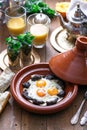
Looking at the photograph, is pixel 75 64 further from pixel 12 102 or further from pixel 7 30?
pixel 7 30

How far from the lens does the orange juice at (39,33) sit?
1410mm

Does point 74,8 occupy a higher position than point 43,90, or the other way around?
point 74,8

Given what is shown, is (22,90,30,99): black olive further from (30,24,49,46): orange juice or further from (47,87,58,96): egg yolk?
(30,24,49,46): orange juice

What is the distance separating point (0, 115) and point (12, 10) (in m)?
0.61

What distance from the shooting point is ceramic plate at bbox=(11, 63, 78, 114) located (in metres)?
1.08

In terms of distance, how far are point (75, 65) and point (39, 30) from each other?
327 millimetres

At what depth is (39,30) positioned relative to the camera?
1.44 m

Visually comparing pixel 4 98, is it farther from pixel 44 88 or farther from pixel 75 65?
pixel 75 65

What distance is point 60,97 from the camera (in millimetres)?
1140

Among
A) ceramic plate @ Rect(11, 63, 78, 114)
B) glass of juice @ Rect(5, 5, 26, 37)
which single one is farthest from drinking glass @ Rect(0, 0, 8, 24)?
ceramic plate @ Rect(11, 63, 78, 114)

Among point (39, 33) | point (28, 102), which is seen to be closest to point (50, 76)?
point (28, 102)

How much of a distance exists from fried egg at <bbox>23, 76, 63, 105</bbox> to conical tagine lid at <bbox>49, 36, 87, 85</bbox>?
0.05 meters

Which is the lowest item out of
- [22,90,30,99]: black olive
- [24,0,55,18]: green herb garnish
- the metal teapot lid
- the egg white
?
the egg white

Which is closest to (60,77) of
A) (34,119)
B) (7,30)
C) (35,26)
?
(34,119)
